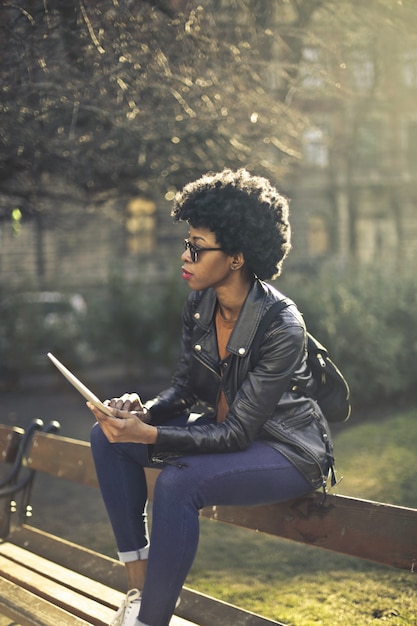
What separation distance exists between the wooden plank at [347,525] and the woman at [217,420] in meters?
0.10

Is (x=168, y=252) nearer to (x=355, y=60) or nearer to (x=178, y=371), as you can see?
(x=355, y=60)

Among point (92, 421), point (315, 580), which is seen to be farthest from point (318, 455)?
point (92, 421)

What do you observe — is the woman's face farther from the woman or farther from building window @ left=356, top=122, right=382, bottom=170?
building window @ left=356, top=122, right=382, bottom=170

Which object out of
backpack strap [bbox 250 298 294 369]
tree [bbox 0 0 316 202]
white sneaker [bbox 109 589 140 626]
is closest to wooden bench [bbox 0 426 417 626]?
white sneaker [bbox 109 589 140 626]

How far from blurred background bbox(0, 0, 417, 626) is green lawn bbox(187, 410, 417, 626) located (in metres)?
0.02

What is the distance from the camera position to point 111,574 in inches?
128

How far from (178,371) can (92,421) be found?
639 cm

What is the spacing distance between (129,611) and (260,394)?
31.4 inches

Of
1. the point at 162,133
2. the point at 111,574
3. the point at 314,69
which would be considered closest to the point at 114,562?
the point at 111,574

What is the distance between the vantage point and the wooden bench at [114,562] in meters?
2.50

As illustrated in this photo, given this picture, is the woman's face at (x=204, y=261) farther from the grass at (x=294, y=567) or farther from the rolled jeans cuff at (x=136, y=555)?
the grass at (x=294, y=567)

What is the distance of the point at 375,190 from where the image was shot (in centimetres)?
3384

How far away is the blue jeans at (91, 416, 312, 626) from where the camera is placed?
7.86 ft

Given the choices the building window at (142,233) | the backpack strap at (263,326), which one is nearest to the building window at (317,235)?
the building window at (142,233)
